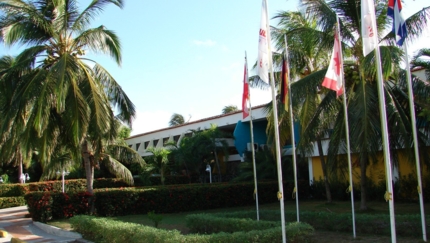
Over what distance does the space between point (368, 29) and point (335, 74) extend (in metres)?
3.49

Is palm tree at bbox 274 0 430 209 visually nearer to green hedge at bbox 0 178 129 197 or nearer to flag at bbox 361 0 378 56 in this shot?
flag at bbox 361 0 378 56

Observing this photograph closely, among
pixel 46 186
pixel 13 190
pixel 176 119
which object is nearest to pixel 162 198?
pixel 46 186

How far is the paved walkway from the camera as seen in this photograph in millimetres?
13648

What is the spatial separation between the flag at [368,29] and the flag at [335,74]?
3.03 meters

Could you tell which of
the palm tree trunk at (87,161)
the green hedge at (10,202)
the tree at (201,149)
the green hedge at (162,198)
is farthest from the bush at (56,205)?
the tree at (201,149)

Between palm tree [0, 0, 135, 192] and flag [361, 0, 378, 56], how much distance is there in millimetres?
10035

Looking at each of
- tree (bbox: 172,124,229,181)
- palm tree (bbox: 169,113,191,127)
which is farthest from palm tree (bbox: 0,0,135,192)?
palm tree (bbox: 169,113,191,127)

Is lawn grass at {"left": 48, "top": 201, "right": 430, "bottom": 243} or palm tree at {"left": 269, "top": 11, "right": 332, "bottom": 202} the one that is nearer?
lawn grass at {"left": 48, "top": 201, "right": 430, "bottom": 243}

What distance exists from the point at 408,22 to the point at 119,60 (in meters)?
11.1

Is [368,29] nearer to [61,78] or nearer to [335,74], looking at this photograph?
[335,74]

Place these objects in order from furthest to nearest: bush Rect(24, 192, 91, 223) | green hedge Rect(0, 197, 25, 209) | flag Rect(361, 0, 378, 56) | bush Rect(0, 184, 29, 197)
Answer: bush Rect(0, 184, 29, 197) < green hedge Rect(0, 197, 25, 209) < bush Rect(24, 192, 91, 223) < flag Rect(361, 0, 378, 56)

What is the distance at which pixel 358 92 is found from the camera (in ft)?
45.8

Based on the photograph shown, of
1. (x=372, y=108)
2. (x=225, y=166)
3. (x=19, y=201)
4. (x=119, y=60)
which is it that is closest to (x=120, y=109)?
(x=119, y=60)

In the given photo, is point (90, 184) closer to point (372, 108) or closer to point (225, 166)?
point (372, 108)
